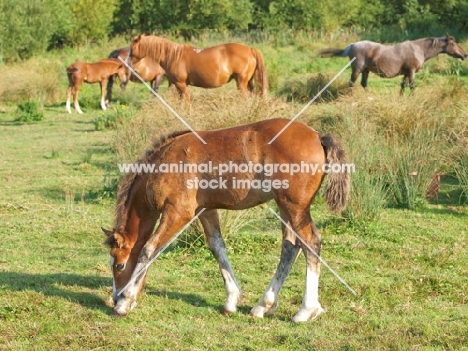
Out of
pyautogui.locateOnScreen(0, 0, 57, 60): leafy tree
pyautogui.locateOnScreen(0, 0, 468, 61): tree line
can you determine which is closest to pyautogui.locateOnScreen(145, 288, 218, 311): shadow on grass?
pyautogui.locateOnScreen(0, 0, 57, 60): leafy tree

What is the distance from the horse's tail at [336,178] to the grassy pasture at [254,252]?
2.95 feet

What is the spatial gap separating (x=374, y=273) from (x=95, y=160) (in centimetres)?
698

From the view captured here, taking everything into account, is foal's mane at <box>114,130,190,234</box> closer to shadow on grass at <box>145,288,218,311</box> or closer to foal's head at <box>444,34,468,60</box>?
shadow on grass at <box>145,288,218,311</box>

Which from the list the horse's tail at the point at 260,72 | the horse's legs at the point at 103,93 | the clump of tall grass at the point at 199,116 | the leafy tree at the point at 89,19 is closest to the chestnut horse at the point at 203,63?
the horse's tail at the point at 260,72

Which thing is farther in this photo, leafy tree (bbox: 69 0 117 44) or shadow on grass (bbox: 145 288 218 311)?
leafy tree (bbox: 69 0 117 44)

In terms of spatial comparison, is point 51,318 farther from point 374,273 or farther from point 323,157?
point 374,273

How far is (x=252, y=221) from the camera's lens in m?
8.73

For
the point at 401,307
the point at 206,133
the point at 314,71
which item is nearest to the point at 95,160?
the point at 206,133

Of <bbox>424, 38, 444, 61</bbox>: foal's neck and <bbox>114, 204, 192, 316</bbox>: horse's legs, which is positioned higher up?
<bbox>114, 204, 192, 316</bbox>: horse's legs

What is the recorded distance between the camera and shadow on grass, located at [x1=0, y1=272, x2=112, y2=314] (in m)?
6.32

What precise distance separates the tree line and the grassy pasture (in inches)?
835

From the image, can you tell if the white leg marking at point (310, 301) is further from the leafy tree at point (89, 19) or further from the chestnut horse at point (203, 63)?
the leafy tree at point (89, 19)

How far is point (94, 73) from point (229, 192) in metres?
15.8

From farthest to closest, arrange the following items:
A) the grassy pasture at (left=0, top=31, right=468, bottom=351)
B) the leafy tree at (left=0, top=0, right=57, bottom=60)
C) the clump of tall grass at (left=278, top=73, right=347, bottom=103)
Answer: the leafy tree at (left=0, top=0, right=57, bottom=60) < the clump of tall grass at (left=278, top=73, right=347, bottom=103) < the grassy pasture at (left=0, top=31, right=468, bottom=351)
